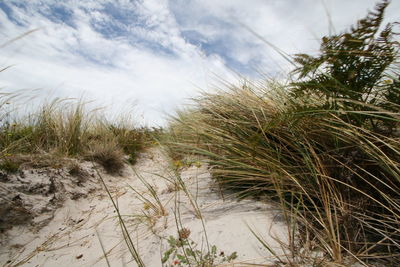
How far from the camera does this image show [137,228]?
1.49 metres

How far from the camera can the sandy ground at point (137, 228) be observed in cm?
113

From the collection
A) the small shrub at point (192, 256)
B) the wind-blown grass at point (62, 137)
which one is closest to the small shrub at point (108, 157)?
the wind-blown grass at point (62, 137)

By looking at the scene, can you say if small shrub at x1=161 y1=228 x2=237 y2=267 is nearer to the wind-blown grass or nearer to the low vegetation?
the low vegetation

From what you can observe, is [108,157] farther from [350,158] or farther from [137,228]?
[350,158]

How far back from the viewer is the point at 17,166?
2188 mm

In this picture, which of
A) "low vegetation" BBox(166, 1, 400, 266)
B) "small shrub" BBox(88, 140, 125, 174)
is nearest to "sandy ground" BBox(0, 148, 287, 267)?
"low vegetation" BBox(166, 1, 400, 266)

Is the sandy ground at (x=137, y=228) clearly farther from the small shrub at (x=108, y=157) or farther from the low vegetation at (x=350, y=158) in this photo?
the small shrub at (x=108, y=157)

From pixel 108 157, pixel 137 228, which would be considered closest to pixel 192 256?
pixel 137 228

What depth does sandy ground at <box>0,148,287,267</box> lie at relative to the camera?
44.6 inches

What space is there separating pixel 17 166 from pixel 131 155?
1.73 metres

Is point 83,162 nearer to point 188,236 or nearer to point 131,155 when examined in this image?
point 131,155

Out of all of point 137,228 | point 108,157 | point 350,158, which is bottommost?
point 137,228

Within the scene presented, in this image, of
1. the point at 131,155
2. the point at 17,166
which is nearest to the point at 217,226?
the point at 17,166

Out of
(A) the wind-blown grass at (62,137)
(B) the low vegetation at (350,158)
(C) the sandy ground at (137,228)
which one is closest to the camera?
(B) the low vegetation at (350,158)
